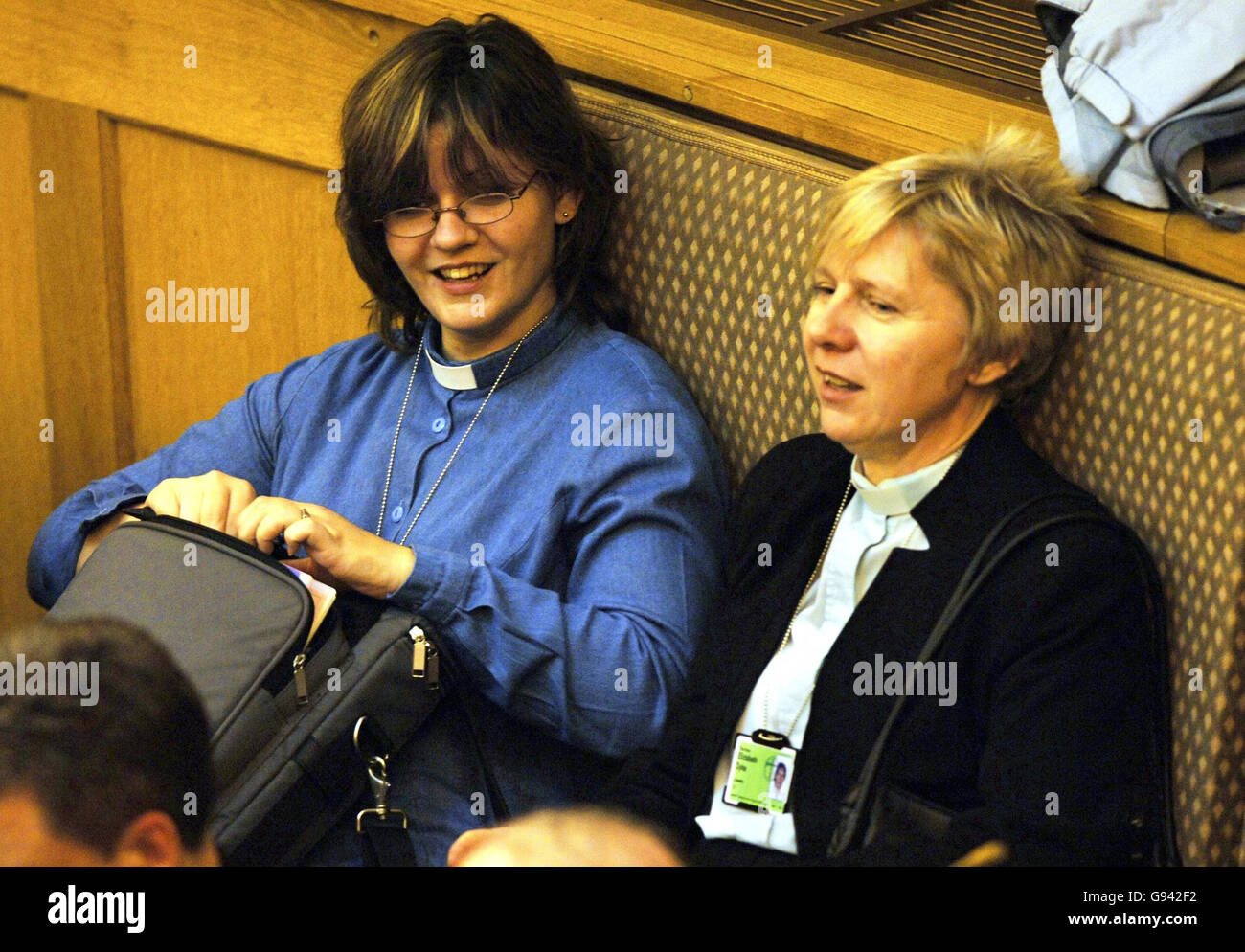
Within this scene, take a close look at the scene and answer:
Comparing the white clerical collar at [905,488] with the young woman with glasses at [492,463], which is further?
the young woman with glasses at [492,463]

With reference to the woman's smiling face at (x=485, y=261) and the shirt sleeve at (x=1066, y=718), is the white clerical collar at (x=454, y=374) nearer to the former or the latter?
the woman's smiling face at (x=485, y=261)

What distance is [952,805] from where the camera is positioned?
55.9 inches

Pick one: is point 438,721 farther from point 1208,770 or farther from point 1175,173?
point 1175,173

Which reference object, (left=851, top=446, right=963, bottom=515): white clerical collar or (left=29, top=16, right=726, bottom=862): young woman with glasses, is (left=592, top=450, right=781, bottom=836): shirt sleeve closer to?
(left=29, top=16, right=726, bottom=862): young woman with glasses

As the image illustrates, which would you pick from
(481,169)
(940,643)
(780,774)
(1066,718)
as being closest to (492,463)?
(481,169)

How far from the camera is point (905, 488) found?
1506 millimetres

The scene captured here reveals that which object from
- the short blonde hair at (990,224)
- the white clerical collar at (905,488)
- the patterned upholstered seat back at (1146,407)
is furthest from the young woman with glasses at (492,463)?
the short blonde hair at (990,224)

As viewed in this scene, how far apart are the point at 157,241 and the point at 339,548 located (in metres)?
1.05

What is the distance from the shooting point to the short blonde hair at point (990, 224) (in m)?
1.45

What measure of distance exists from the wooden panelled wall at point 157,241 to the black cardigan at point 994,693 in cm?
111

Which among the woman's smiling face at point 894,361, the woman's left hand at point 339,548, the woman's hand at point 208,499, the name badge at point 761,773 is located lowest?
the name badge at point 761,773

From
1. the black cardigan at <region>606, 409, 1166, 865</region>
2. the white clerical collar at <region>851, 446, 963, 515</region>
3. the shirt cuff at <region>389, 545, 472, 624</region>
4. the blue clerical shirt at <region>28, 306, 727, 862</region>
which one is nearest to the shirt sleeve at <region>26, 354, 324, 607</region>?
the blue clerical shirt at <region>28, 306, 727, 862</region>

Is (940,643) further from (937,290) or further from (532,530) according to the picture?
(532,530)
